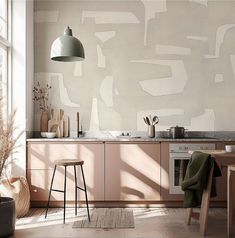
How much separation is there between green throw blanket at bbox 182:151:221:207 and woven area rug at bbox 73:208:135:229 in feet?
2.43

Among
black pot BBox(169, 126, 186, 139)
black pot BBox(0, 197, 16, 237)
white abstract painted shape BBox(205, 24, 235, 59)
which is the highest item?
white abstract painted shape BBox(205, 24, 235, 59)

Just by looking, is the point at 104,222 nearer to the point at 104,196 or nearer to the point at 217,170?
the point at 104,196

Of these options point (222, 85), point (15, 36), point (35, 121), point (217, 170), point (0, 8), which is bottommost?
point (217, 170)

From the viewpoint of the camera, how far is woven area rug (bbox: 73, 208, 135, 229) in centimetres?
437

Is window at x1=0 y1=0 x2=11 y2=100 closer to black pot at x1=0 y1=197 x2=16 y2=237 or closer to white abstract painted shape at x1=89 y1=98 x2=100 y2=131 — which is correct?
white abstract painted shape at x1=89 y1=98 x2=100 y2=131

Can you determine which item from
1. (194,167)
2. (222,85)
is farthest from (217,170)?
(222,85)

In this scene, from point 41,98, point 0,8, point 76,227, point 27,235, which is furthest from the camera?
point 41,98

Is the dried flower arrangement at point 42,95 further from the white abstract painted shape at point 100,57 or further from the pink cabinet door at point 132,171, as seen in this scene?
the pink cabinet door at point 132,171

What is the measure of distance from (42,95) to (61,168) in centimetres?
126

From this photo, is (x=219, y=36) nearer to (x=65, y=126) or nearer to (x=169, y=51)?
(x=169, y=51)

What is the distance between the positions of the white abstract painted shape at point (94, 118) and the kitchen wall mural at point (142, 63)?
0.6 inches

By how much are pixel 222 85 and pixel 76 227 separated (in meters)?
3.09

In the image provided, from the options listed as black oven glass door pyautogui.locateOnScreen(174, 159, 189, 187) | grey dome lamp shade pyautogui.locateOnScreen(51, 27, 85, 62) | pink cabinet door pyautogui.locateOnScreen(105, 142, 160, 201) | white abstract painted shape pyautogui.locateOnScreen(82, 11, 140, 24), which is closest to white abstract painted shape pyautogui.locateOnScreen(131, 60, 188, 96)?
white abstract painted shape pyautogui.locateOnScreen(82, 11, 140, 24)

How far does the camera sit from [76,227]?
430cm
